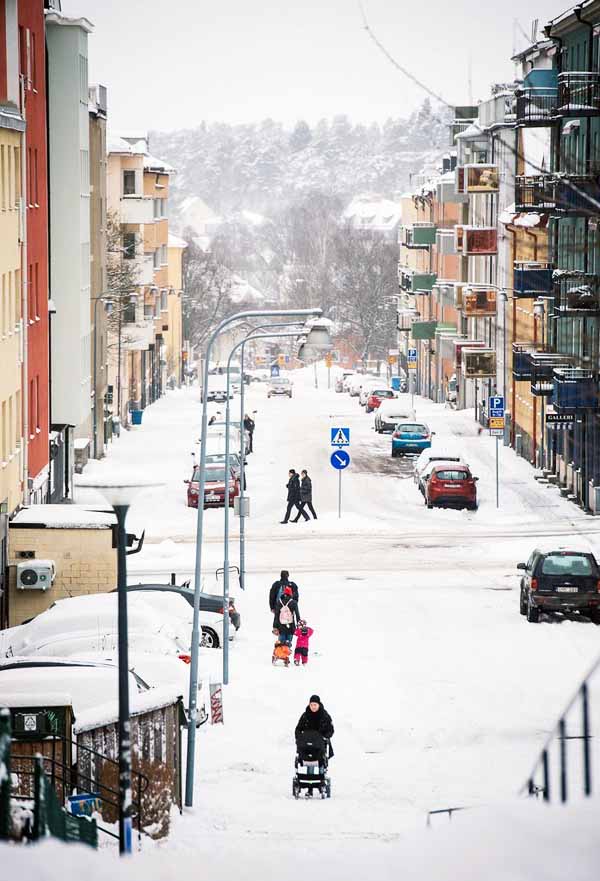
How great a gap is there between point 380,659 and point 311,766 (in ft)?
26.1

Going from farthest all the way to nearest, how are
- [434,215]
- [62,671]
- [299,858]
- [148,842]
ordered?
[434,215] → [62,671] → [148,842] → [299,858]

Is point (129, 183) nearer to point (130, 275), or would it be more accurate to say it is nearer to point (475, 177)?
point (130, 275)

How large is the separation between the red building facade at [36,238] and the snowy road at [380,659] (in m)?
3.46

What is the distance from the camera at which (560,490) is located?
48875 millimetres

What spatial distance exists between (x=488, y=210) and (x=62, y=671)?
52.4 metres

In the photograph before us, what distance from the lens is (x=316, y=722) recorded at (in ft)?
62.7

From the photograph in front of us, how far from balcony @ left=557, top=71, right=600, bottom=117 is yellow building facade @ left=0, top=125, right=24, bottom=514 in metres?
15.4

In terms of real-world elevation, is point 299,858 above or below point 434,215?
below

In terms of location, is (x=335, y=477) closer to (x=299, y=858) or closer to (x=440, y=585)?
(x=440, y=585)

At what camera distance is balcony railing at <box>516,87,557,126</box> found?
158 ft

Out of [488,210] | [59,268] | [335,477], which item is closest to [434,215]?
[488,210]

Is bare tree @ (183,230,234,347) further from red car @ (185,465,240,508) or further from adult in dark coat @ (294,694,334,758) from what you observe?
adult in dark coat @ (294,694,334,758)

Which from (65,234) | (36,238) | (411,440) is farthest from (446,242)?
(36,238)

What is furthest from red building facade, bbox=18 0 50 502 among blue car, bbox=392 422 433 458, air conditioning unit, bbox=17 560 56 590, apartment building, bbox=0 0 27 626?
blue car, bbox=392 422 433 458
